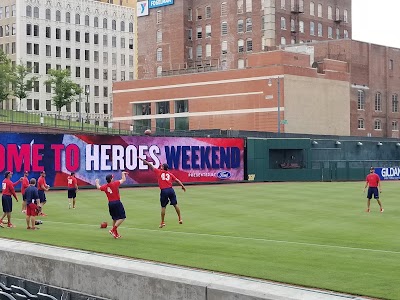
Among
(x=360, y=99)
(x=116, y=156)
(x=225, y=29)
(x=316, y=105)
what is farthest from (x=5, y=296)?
(x=225, y=29)

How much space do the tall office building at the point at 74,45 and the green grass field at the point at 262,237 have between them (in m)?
84.7

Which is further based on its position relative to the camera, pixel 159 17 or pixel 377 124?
pixel 159 17

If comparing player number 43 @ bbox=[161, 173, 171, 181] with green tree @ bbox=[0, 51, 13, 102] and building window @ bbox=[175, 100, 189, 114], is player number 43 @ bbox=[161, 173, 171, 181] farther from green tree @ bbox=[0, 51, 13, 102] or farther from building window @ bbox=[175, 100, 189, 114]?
building window @ bbox=[175, 100, 189, 114]

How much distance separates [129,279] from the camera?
43.9 feet

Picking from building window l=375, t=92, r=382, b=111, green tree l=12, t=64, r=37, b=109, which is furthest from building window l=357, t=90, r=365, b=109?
green tree l=12, t=64, r=37, b=109

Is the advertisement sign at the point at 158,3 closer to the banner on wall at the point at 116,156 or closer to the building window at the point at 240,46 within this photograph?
the building window at the point at 240,46

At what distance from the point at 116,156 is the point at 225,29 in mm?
64616

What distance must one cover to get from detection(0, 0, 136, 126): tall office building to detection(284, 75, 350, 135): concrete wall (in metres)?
39.7

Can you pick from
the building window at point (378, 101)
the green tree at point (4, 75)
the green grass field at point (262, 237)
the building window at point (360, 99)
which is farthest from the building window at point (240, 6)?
the green grass field at point (262, 237)

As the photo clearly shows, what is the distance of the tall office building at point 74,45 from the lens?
399ft

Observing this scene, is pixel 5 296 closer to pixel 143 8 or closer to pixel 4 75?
pixel 4 75

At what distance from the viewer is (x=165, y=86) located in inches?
3959

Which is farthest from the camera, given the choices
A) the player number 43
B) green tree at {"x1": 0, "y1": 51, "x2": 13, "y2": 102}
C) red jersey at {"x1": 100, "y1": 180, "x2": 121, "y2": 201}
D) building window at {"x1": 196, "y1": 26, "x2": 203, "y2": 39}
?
building window at {"x1": 196, "y1": 26, "x2": 203, "y2": 39}

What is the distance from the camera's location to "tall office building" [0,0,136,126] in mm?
121625
